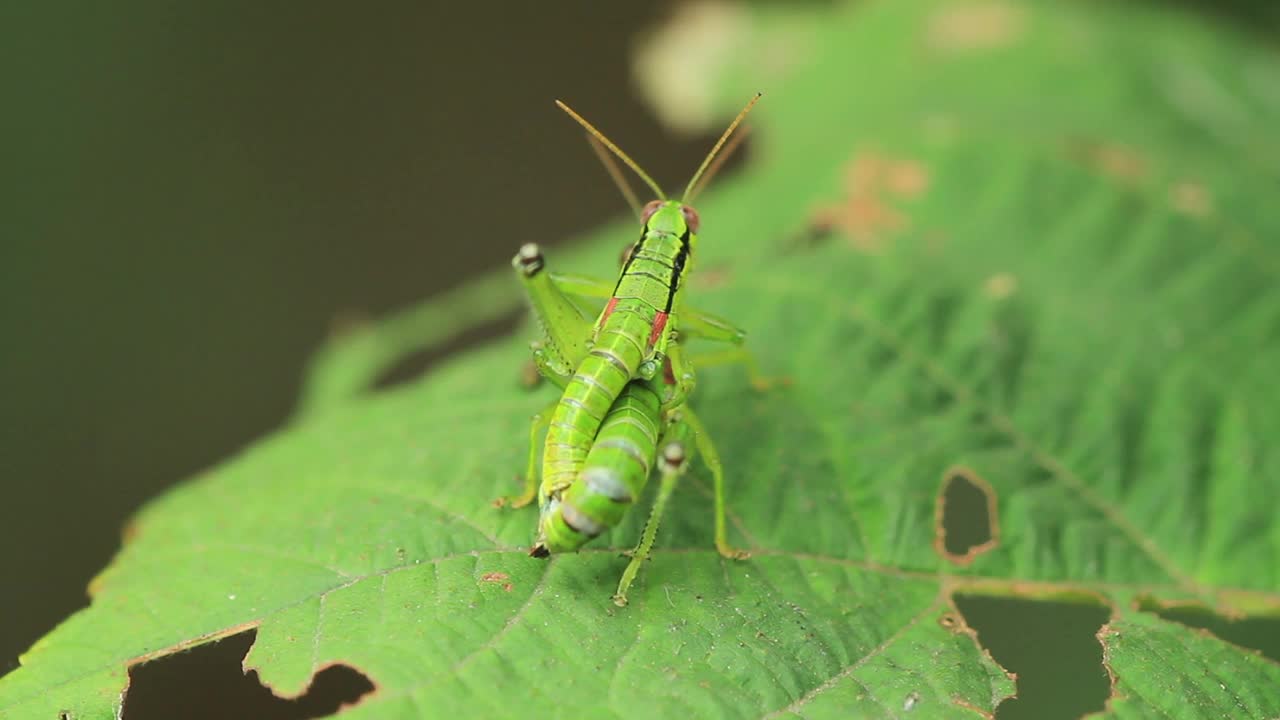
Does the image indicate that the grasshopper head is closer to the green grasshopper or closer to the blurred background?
the green grasshopper

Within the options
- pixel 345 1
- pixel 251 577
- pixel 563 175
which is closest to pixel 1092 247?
pixel 251 577

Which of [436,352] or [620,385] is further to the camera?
[436,352]

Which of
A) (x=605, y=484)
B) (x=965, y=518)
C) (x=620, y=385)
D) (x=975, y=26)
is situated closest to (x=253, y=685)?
(x=605, y=484)

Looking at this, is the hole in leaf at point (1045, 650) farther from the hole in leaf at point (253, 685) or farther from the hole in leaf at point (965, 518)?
the hole in leaf at point (253, 685)

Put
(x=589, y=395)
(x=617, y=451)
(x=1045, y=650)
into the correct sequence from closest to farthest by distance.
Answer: (x=617, y=451)
(x=589, y=395)
(x=1045, y=650)

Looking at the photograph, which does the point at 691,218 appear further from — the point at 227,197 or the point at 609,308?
the point at 227,197

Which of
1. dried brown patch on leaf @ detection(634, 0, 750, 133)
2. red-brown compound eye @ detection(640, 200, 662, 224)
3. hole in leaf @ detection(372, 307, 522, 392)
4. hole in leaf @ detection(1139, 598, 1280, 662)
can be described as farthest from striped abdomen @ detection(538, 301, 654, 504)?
dried brown patch on leaf @ detection(634, 0, 750, 133)

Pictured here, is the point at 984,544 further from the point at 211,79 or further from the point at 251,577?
the point at 211,79
